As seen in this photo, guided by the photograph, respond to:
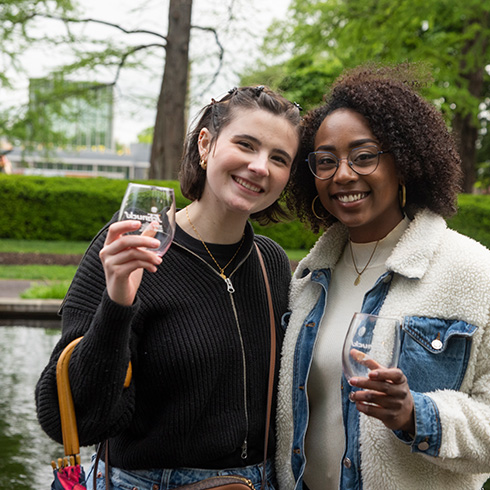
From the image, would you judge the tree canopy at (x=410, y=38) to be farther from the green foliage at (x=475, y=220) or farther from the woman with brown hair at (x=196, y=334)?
the woman with brown hair at (x=196, y=334)

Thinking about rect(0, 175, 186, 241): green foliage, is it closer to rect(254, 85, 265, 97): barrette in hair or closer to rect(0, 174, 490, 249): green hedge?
rect(0, 174, 490, 249): green hedge

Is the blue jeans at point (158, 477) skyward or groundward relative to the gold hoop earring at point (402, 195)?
groundward

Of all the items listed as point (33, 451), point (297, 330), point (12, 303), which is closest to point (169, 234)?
point (297, 330)

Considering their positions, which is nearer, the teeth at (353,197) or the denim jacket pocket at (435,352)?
the denim jacket pocket at (435,352)

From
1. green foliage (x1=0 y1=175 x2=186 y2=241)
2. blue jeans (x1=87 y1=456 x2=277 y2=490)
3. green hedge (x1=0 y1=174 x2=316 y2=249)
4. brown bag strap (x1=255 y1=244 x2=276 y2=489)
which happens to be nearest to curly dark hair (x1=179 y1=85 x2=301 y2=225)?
brown bag strap (x1=255 y1=244 x2=276 y2=489)

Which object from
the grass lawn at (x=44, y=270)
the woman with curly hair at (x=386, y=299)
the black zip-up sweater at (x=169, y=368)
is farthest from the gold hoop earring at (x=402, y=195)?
the grass lawn at (x=44, y=270)

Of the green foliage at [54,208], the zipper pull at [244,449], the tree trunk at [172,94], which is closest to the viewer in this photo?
the zipper pull at [244,449]

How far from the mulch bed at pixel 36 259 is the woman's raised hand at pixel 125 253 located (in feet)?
40.0

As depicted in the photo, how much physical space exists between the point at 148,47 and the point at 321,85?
1493cm

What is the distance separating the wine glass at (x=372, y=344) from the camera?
73.9 inches

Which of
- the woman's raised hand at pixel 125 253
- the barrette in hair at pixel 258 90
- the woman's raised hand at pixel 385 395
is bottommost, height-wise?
the woman's raised hand at pixel 385 395

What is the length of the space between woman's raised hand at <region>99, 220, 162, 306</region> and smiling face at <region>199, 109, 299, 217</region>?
2.15 ft

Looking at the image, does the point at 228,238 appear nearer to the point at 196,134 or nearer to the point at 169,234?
the point at 196,134

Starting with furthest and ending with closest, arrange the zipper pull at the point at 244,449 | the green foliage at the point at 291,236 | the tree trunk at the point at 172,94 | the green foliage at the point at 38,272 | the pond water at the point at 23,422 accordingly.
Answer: the green foliage at the point at 291,236 → the tree trunk at the point at 172,94 → the green foliage at the point at 38,272 → the pond water at the point at 23,422 → the zipper pull at the point at 244,449
